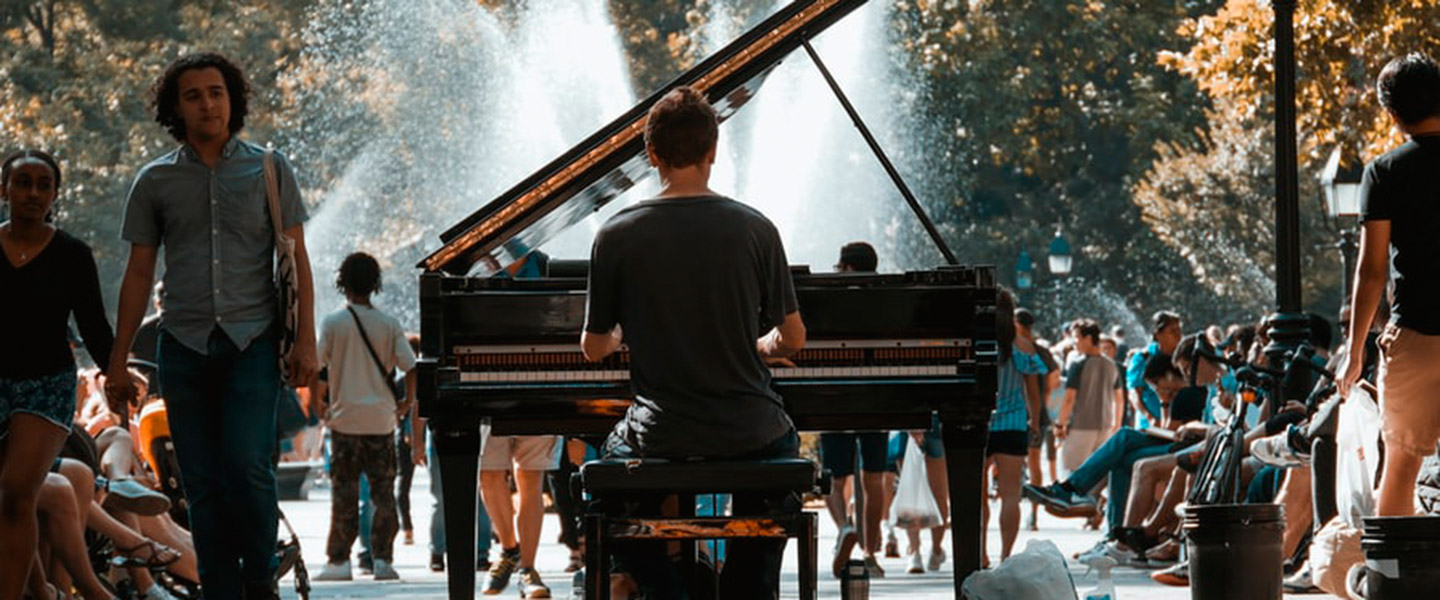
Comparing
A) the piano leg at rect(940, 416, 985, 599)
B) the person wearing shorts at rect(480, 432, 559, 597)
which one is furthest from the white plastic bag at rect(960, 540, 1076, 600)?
the person wearing shorts at rect(480, 432, 559, 597)

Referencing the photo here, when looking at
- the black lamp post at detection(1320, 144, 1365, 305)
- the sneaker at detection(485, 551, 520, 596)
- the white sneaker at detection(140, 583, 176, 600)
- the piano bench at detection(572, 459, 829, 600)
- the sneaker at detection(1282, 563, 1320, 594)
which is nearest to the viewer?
the piano bench at detection(572, 459, 829, 600)

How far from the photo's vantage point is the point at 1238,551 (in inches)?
407

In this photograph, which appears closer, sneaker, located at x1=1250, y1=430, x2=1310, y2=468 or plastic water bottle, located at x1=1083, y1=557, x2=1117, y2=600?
plastic water bottle, located at x1=1083, y1=557, x2=1117, y2=600

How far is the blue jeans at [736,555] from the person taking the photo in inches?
314

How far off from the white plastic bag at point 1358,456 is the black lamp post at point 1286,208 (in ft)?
10.7

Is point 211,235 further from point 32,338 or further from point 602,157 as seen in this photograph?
point 602,157

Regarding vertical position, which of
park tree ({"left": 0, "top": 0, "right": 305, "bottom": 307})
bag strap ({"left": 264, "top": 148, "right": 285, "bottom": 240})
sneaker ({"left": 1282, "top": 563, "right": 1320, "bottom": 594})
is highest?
park tree ({"left": 0, "top": 0, "right": 305, "bottom": 307})

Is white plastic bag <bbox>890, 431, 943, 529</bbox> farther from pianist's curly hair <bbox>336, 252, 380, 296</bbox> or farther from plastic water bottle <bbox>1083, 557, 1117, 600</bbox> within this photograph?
plastic water bottle <bbox>1083, 557, 1117, 600</bbox>

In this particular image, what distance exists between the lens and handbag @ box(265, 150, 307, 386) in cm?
884

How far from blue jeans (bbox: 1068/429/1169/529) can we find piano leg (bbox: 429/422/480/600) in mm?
7481

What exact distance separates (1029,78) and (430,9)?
14.1 m

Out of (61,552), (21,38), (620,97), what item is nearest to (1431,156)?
(61,552)

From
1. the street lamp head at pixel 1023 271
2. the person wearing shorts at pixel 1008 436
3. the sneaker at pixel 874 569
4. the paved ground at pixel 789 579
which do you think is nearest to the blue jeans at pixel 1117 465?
the paved ground at pixel 789 579

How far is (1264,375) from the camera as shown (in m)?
12.5
